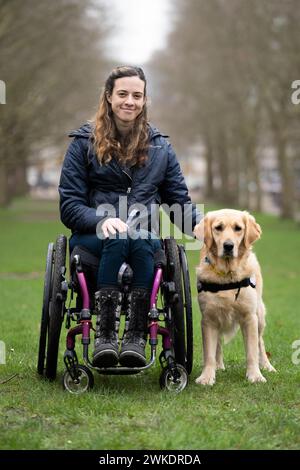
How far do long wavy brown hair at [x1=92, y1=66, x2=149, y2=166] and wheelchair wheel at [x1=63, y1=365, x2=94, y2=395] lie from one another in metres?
1.43

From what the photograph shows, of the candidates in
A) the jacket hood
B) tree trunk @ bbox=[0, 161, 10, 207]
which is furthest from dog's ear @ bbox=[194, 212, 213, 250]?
tree trunk @ bbox=[0, 161, 10, 207]

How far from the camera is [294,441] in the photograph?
4.27m

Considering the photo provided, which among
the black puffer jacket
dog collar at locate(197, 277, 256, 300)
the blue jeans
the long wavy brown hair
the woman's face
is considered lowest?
dog collar at locate(197, 277, 256, 300)

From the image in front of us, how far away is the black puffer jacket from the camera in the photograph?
5.68 metres

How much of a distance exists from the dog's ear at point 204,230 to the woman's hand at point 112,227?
676 millimetres

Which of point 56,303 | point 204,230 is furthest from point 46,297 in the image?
point 204,230

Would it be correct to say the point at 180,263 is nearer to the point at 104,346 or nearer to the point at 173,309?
the point at 173,309

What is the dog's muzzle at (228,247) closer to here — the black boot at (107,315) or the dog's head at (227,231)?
the dog's head at (227,231)

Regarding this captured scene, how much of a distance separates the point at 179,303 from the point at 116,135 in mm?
1339

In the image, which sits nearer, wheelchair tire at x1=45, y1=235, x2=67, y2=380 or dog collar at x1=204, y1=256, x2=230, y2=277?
wheelchair tire at x1=45, y1=235, x2=67, y2=380

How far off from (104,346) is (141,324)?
1.07ft

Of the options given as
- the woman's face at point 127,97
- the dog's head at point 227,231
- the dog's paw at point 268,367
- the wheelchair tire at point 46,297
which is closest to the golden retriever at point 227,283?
the dog's head at point 227,231

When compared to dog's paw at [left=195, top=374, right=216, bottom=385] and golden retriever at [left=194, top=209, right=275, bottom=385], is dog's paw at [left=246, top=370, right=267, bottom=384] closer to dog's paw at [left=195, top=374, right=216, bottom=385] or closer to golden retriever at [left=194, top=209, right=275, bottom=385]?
golden retriever at [left=194, top=209, right=275, bottom=385]
